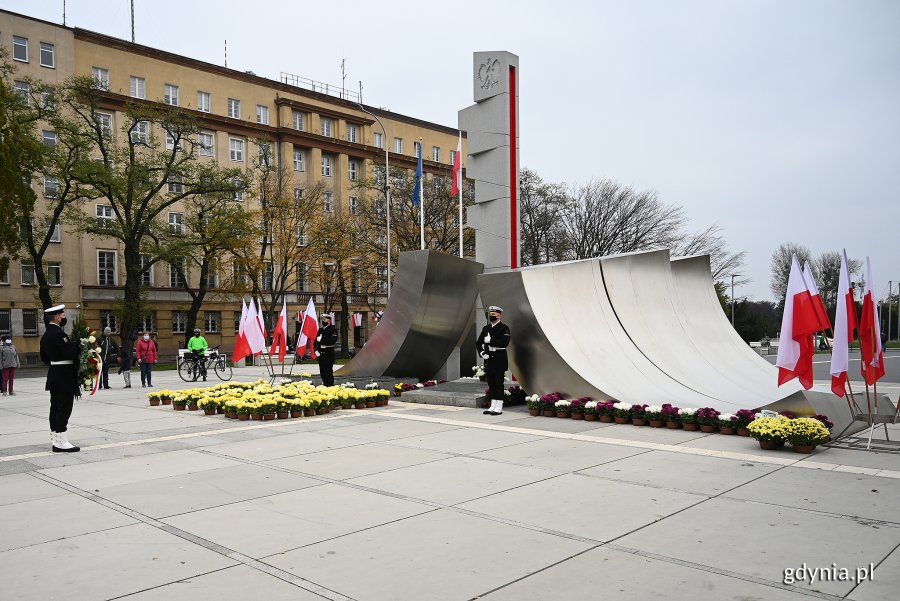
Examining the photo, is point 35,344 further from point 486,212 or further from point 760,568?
point 760,568

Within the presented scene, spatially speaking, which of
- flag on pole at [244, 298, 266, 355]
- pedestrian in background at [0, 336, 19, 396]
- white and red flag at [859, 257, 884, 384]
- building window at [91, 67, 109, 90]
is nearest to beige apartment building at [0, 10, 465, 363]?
building window at [91, 67, 109, 90]

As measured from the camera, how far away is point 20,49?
42906 millimetres

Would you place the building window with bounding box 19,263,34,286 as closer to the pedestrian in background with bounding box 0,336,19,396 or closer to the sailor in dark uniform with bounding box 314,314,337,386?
the pedestrian in background with bounding box 0,336,19,396

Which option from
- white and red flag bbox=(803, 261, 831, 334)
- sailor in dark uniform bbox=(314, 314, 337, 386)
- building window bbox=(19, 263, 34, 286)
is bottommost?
sailor in dark uniform bbox=(314, 314, 337, 386)

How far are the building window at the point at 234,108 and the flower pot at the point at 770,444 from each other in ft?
164

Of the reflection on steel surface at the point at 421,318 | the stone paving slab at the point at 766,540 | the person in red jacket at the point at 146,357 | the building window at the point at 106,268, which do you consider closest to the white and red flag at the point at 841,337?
the stone paving slab at the point at 766,540

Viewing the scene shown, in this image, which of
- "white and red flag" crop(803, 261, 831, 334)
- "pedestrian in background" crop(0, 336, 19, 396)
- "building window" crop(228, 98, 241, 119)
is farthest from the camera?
"building window" crop(228, 98, 241, 119)

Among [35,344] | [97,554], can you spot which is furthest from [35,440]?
[35,344]

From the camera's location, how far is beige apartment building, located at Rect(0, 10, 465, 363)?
43.5 meters

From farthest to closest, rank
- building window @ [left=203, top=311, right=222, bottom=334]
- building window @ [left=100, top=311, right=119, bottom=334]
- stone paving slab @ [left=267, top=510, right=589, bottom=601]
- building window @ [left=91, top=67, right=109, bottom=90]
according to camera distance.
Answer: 1. building window @ [left=203, top=311, right=222, bottom=334]
2. building window @ [left=100, top=311, right=119, bottom=334]
3. building window @ [left=91, top=67, right=109, bottom=90]
4. stone paving slab @ [left=267, top=510, right=589, bottom=601]

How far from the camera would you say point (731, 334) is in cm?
1405

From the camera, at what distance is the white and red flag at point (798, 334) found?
30.0 ft

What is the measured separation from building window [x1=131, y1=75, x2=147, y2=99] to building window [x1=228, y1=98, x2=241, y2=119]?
643 centimetres

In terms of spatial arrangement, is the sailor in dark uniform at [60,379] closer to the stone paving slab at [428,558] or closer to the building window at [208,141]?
the stone paving slab at [428,558]
